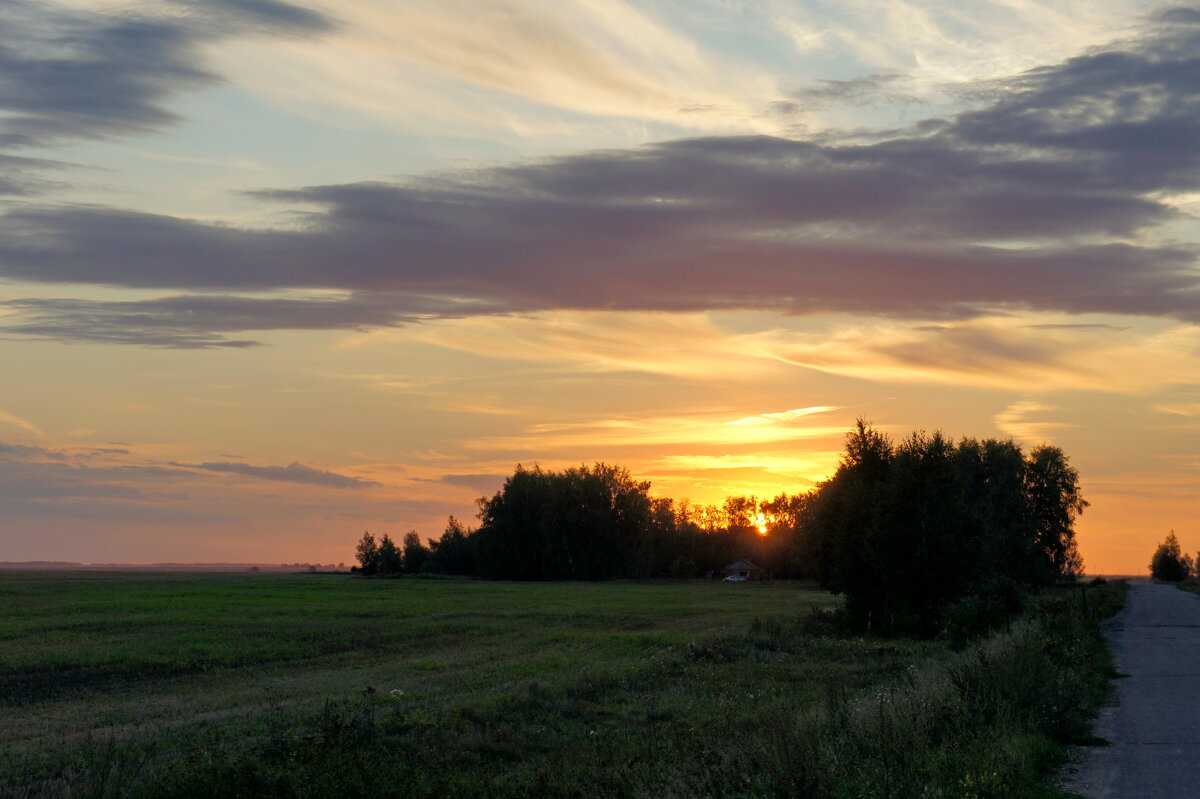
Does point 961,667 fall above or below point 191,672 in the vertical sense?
above

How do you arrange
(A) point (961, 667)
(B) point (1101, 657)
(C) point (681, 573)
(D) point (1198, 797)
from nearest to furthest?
(D) point (1198, 797), (A) point (961, 667), (B) point (1101, 657), (C) point (681, 573)

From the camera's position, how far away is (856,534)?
38438 millimetres

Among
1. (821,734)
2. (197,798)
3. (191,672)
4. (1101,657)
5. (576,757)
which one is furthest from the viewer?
(191,672)

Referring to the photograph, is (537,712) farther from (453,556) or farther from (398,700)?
(453,556)

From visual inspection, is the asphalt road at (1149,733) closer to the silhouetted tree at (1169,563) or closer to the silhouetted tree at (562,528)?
the silhouetted tree at (562,528)

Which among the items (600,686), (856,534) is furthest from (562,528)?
(600,686)

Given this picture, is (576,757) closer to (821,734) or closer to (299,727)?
(821,734)

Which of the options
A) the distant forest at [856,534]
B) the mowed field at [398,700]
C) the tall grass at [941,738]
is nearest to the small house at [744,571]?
the distant forest at [856,534]

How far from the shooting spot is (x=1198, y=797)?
10445mm

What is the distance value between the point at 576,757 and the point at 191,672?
58.4 feet

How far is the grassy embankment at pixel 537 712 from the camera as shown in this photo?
39.7ft

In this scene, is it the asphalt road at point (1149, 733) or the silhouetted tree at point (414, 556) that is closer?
the asphalt road at point (1149, 733)

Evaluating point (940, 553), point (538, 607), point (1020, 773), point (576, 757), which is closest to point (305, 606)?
point (538, 607)

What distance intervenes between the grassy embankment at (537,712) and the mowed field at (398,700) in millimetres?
71
